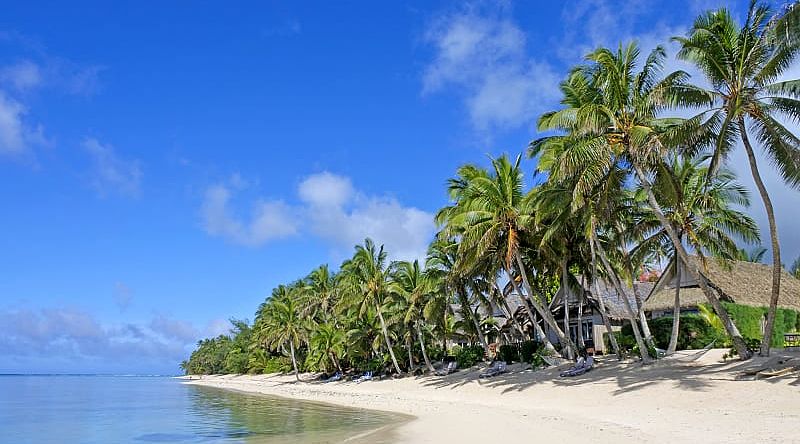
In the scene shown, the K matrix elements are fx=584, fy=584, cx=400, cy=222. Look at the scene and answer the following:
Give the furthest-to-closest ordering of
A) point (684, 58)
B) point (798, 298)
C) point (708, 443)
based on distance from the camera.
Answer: point (798, 298)
point (684, 58)
point (708, 443)

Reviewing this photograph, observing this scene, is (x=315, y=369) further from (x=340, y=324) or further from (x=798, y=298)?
(x=798, y=298)

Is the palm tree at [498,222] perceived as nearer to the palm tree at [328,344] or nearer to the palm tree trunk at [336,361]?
the palm tree at [328,344]

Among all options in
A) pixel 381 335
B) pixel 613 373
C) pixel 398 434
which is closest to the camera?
pixel 398 434

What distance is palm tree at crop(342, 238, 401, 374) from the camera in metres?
38.2

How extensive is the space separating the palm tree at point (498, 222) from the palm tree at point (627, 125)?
410 cm

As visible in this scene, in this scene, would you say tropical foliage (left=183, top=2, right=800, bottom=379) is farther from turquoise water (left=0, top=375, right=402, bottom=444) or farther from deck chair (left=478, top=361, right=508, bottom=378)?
turquoise water (left=0, top=375, right=402, bottom=444)

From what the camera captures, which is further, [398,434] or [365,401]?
[365,401]

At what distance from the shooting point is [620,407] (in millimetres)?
16766

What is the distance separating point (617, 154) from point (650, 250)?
6.36 m

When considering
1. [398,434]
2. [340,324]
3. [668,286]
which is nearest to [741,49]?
[398,434]

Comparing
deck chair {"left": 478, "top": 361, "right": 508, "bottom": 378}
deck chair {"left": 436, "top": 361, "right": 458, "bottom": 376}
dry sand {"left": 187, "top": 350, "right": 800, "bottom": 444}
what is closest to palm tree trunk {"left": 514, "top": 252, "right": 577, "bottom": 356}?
dry sand {"left": 187, "top": 350, "right": 800, "bottom": 444}

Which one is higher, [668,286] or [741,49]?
[741,49]

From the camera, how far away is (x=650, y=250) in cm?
2378

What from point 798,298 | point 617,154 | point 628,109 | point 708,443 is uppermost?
point 628,109
